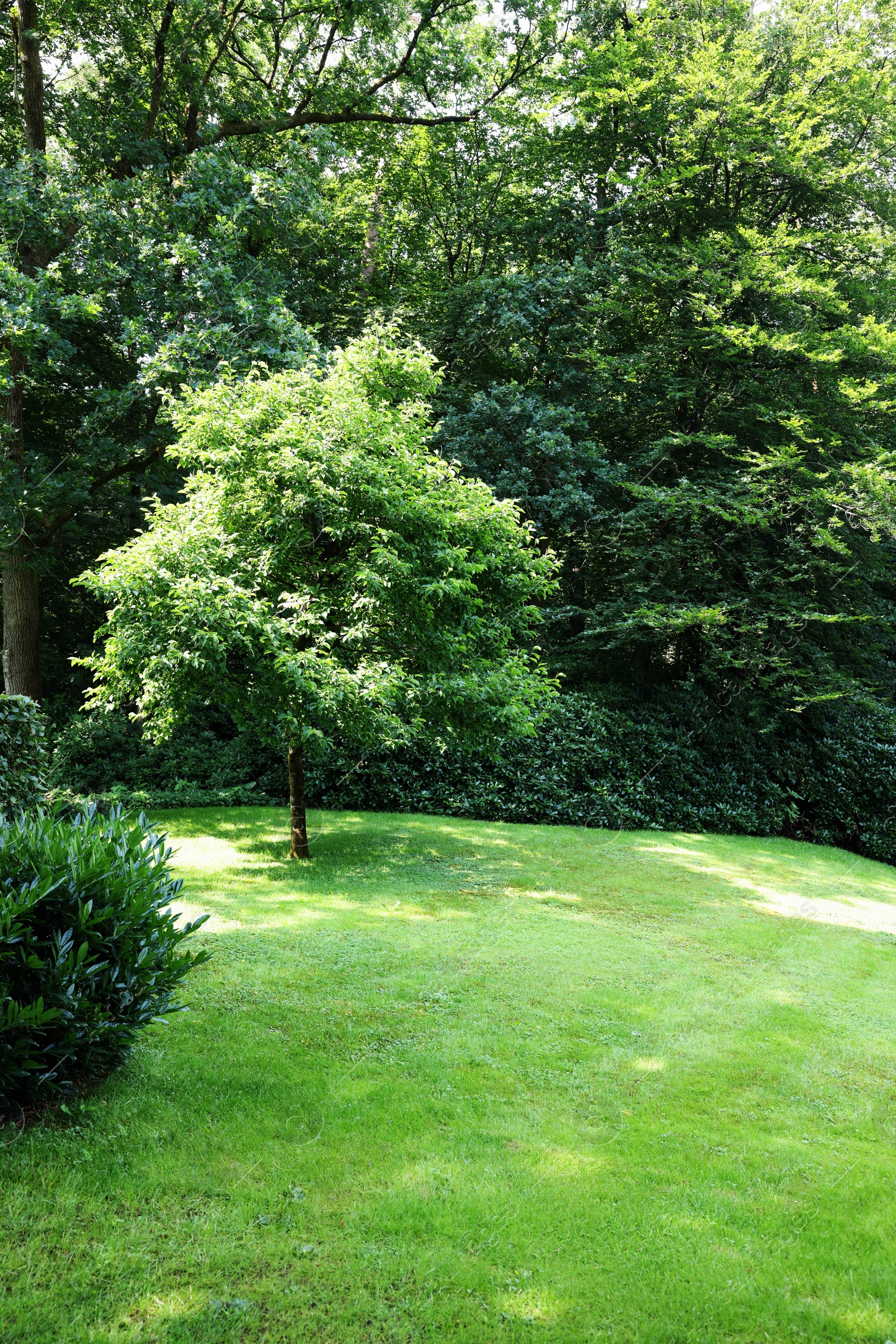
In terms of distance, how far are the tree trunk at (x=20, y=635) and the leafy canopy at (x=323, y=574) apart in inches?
229

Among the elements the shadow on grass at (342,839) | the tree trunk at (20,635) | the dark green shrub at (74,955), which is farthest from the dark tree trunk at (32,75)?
the dark green shrub at (74,955)

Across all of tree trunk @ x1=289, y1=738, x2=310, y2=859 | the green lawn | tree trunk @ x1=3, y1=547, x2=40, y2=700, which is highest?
tree trunk @ x1=3, y1=547, x2=40, y2=700

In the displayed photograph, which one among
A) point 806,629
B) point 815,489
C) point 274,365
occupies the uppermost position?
point 274,365

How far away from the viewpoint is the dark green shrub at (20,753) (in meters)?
6.65

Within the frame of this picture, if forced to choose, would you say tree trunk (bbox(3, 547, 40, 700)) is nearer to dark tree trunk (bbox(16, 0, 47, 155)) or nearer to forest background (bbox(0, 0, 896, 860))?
forest background (bbox(0, 0, 896, 860))

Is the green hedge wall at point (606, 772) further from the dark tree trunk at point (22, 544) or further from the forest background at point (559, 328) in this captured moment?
the dark tree trunk at point (22, 544)

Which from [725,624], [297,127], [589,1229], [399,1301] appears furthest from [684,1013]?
[297,127]

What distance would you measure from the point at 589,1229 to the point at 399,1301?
0.81 m

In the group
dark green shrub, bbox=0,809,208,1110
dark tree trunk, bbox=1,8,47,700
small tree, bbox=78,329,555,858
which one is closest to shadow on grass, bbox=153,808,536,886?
small tree, bbox=78,329,555,858

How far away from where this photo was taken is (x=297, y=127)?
15.7 meters

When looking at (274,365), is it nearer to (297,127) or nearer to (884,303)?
(297,127)

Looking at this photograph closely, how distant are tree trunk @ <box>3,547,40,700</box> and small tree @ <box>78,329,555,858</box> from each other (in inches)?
238

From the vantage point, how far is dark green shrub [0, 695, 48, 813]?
665 cm

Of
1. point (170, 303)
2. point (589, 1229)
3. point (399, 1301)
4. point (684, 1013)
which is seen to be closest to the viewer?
point (399, 1301)
